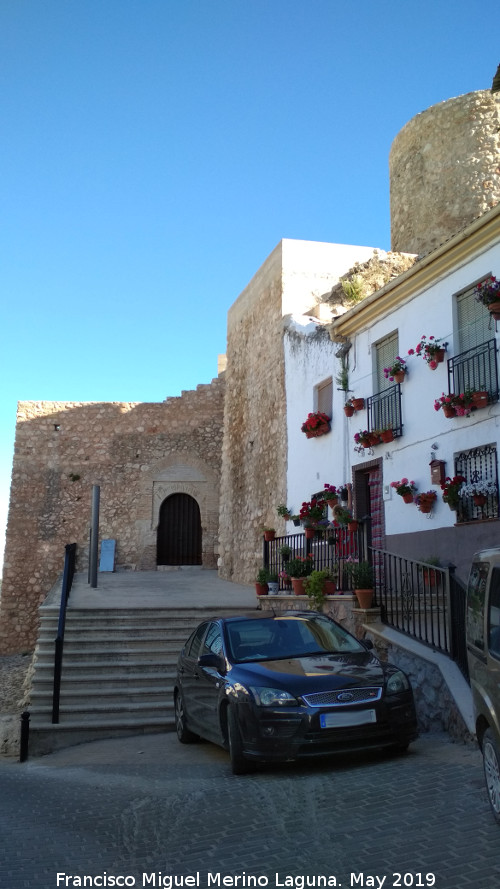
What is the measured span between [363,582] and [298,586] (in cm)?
225

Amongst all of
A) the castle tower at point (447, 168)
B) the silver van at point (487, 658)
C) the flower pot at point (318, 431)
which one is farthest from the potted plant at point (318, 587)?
the castle tower at point (447, 168)

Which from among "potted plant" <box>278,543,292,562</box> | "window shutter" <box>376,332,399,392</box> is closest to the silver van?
"potted plant" <box>278,543,292,562</box>

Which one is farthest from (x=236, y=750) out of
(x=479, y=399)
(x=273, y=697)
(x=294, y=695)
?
(x=479, y=399)

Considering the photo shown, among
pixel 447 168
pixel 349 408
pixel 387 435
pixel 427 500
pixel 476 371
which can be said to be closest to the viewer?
pixel 476 371

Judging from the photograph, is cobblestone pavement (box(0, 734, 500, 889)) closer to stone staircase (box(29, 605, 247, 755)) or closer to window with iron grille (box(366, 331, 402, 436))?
stone staircase (box(29, 605, 247, 755))

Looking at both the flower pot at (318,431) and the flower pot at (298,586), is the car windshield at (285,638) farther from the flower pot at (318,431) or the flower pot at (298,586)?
the flower pot at (318,431)

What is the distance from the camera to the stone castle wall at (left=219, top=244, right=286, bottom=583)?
17391 millimetres

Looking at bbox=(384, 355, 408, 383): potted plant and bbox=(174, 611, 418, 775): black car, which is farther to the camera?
bbox=(384, 355, 408, 383): potted plant

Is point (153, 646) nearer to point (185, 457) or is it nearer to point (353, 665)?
point (353, 665)

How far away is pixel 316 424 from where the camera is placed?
579 inches

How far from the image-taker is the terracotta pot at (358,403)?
44.0 ft

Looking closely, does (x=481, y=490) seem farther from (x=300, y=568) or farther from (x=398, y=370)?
(x=300, y=568)

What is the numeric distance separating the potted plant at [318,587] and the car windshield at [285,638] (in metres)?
2.82

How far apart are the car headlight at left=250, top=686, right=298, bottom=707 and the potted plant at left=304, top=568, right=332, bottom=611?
448 centimetres
